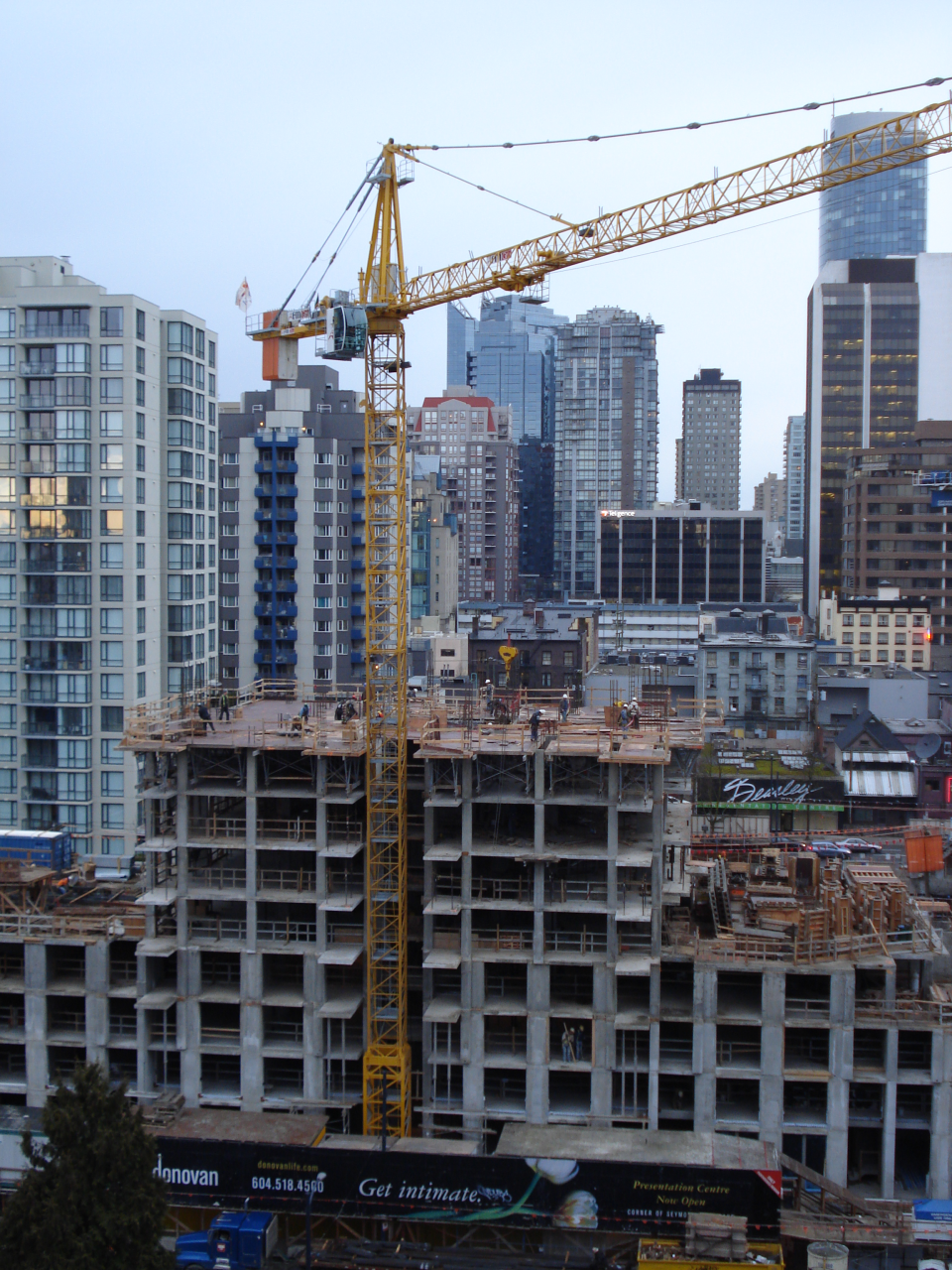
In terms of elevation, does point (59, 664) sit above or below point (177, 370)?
below

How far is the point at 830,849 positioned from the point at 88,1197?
189 ft

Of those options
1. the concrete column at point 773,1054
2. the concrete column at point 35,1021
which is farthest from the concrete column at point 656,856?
the concrete column at point 35,1021

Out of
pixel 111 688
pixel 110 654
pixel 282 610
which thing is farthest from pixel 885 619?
pixel 111 688

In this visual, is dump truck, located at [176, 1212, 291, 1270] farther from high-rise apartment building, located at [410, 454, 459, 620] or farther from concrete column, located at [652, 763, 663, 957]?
high-rise apartment building, located at [410, 454, 459, 620]

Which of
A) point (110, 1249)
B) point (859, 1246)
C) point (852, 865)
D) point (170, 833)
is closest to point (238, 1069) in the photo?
point (170, 833)

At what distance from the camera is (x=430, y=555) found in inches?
5856

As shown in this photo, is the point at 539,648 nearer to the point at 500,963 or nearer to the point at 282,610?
the point at 282,610

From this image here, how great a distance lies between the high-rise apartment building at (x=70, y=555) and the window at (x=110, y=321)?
71 millimetres

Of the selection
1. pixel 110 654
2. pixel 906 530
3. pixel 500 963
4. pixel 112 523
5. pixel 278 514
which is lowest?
pixel 500 963

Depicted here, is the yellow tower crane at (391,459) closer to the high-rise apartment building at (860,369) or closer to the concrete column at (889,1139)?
the concrete column at (889,1139)

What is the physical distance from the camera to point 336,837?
147ft

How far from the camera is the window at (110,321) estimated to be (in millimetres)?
65562

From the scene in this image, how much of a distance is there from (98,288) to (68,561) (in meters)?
15.0

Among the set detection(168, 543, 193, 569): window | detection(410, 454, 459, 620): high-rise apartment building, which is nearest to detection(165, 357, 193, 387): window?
detection(168, 543, 193, 569): window
